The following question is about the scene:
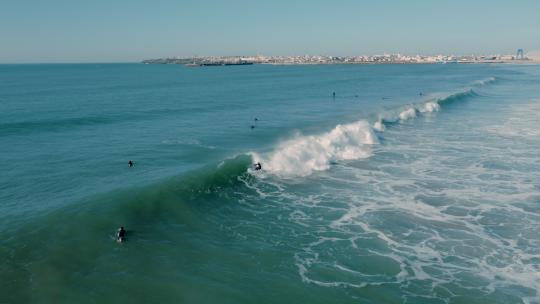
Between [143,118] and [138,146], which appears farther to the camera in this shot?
[143,118]

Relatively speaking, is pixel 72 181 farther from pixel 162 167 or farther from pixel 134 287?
pixel 134 287

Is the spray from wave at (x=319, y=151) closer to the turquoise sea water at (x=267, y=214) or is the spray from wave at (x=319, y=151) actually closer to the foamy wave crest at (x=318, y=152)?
the foamy wave crest at (x=318, y=152)

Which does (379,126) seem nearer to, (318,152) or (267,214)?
(318,152)

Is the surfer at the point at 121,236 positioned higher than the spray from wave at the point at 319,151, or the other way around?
the spray from wave at the point at 319,151

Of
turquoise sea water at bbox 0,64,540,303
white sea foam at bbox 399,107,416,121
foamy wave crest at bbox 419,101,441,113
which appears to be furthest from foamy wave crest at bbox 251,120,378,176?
foamy wave crest at bbox 419,101,441,113

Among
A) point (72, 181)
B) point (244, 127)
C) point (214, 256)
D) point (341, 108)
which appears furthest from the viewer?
point (341, 108)

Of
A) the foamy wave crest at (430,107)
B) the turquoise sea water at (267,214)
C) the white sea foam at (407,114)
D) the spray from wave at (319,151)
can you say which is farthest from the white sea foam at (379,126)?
the foamy wave crest at (430,107)

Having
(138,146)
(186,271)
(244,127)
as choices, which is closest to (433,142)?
(244,127)
